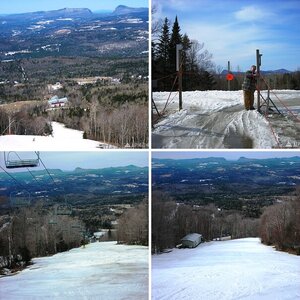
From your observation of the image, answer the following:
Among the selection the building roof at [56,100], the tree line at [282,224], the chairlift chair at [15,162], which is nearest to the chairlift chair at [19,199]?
the chairlift chair at [15,162]

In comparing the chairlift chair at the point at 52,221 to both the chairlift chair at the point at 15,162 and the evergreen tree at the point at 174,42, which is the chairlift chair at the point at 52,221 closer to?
the chairlift chair at the point at 15,162

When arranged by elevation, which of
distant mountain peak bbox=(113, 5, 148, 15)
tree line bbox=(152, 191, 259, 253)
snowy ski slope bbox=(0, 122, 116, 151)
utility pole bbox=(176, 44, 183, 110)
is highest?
distant mountain peak bbox=(113, 5, 148, 15)

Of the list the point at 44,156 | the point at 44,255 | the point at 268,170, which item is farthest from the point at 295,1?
the point at 44,255

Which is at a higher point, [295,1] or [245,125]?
[295,1]

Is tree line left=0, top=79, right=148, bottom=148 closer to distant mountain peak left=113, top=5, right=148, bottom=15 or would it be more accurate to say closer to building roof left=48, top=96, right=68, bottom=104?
building roof left=48, top=96, right=68, bottom=104

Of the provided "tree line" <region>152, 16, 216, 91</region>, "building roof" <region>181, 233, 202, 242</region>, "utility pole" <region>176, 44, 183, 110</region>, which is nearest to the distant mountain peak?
"tree line" <region>152, 16, 216, 91</region>

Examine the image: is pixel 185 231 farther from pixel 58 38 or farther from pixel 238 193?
pixel 58 38
